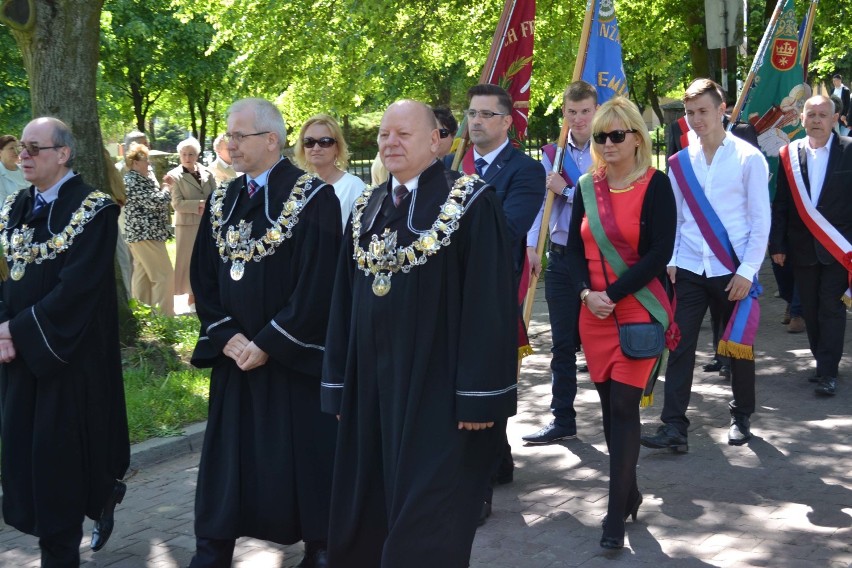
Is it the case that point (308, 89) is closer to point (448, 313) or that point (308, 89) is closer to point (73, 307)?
point (73, 307)

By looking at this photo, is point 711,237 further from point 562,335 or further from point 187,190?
point 187,190

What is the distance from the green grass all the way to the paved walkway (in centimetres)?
45

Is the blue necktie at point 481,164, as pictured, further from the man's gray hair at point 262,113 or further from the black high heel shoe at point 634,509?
the black high heel shoe at point 634,509

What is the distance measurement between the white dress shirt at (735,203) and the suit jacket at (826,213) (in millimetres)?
2011

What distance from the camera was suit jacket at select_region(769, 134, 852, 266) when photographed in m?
8.58

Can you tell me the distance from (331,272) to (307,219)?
0.27 metres

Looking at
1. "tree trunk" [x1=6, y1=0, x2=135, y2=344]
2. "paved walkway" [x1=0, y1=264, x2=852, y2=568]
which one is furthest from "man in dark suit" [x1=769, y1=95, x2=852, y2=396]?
"tree trunk" [x1=6, y1=0, x2=135, y2=344]

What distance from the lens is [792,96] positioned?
10.7m

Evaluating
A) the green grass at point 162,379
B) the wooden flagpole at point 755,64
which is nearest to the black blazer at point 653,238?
the green grass at point 162,379

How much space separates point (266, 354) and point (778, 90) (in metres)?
7.23

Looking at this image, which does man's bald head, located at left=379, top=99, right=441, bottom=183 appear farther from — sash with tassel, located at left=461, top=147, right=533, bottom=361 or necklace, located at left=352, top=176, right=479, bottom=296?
sash with tassel, located at left=461, top=147, right=533, bottom=361

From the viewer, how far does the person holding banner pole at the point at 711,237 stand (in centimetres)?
678

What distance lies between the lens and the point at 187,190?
13.2 meters

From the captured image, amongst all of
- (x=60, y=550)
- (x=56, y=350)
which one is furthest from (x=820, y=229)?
(x=60, y=550)
